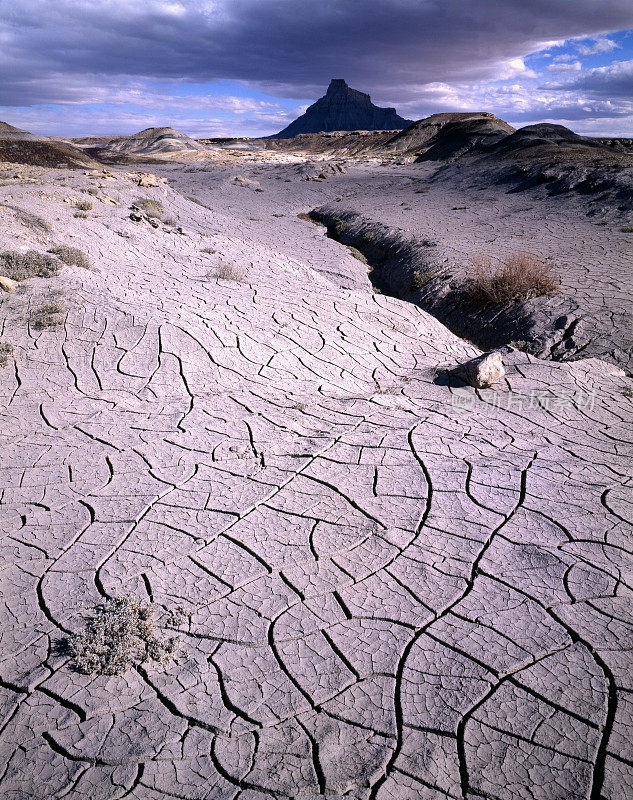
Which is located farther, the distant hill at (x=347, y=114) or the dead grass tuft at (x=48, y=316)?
the distant hill at (x=347, y=114)

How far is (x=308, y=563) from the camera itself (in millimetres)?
3068

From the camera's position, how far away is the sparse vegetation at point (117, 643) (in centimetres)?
242

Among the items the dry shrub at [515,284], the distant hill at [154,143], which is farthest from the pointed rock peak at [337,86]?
the dry shrub at [515,284]

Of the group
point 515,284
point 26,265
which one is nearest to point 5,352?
point 26,265

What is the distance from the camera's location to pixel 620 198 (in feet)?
43.3

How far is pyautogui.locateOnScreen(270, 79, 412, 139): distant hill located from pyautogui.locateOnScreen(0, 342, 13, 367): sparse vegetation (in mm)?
143652

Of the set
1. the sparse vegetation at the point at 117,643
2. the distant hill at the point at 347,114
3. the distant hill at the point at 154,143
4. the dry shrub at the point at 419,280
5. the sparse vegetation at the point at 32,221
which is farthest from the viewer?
the distant hill at the point at 347,114

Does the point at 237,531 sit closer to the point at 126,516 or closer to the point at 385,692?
the point at 126,516

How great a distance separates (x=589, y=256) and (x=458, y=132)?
3266 centimetres

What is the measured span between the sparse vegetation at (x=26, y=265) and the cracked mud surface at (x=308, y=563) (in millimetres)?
585

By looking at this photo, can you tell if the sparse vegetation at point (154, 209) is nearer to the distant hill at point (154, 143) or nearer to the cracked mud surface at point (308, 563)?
the cracked mud surface at point (308, 563)

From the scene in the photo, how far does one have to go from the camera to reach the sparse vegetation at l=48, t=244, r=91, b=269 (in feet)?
24.1

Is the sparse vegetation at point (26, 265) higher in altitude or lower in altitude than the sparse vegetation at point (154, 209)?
lower

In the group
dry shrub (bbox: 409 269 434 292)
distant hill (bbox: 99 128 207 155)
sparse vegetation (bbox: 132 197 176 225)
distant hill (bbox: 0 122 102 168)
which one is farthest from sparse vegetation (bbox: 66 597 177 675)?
distant hill (bbox: 99 128 207 155)
